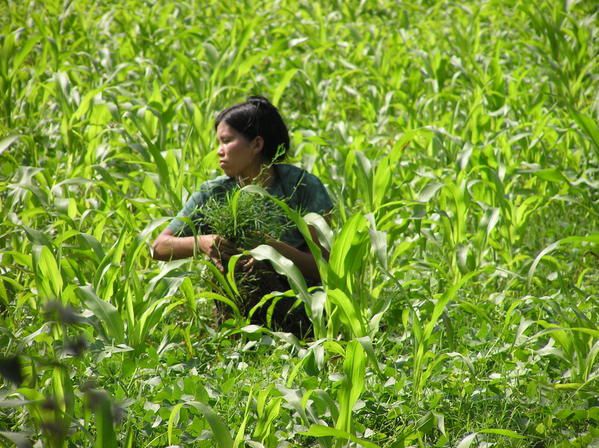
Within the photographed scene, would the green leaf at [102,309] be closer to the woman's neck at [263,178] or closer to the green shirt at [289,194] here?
the green shirt at [289,194]

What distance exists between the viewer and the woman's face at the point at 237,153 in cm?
282

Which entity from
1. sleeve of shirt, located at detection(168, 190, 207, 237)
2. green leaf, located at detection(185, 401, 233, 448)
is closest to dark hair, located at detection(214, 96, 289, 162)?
sleeve of shirt, located at detection(168, 190, 207, 237)

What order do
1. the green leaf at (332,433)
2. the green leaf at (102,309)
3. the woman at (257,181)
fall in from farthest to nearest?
the woman at (257,181) < the green leaf at (102,309) < the green leaf at (332,433)

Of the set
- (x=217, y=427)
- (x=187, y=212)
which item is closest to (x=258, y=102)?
(x=187, y=212)

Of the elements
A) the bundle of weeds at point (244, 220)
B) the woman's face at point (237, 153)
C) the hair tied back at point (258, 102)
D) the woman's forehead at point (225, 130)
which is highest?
the hair tied back at point (258, 102)

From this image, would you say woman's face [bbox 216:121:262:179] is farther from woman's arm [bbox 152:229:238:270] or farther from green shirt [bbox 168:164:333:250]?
woman's arm [bbox 152:229:238:270]

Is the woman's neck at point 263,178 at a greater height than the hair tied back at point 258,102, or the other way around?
the hair tied back at point 258,102

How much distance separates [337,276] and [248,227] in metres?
0.37

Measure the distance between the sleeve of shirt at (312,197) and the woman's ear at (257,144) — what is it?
20cm

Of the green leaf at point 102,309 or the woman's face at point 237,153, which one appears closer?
the green leaf at point 102,309

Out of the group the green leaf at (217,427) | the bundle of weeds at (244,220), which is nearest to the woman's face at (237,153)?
the bundle of weeds at (244,220)

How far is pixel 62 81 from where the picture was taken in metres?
3.76

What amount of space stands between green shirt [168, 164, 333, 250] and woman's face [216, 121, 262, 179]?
2.5 inches

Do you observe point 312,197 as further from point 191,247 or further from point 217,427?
point 217,427
